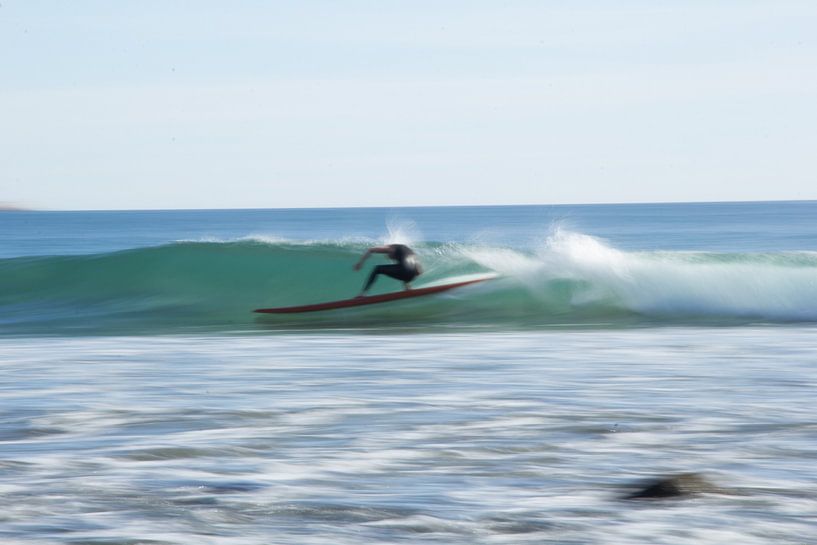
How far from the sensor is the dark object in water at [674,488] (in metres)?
5.01

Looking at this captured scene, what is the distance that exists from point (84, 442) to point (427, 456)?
2.02 meters

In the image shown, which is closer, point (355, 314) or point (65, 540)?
point (65, 540)

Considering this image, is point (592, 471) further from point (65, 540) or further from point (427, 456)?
point (65, 540)

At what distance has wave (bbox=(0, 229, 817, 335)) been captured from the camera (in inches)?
667

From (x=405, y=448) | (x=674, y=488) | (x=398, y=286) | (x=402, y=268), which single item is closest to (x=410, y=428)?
(x=405, y=448)

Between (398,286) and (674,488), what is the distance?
15.3 m

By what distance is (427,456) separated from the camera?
593 cm

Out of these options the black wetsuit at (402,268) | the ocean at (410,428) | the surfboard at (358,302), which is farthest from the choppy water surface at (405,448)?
the surfboard at (358,302)

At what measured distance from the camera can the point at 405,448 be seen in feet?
20.2

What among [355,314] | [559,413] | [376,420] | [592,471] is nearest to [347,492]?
[592,471]

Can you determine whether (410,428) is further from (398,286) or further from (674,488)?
(398,286)

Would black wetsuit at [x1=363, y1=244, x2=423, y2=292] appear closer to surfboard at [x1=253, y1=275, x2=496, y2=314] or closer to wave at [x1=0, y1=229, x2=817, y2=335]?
wave at [x1=0, y1=229, x2=817, y2=335]

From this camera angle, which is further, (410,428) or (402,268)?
(402,268)

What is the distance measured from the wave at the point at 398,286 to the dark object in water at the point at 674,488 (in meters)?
10.3
